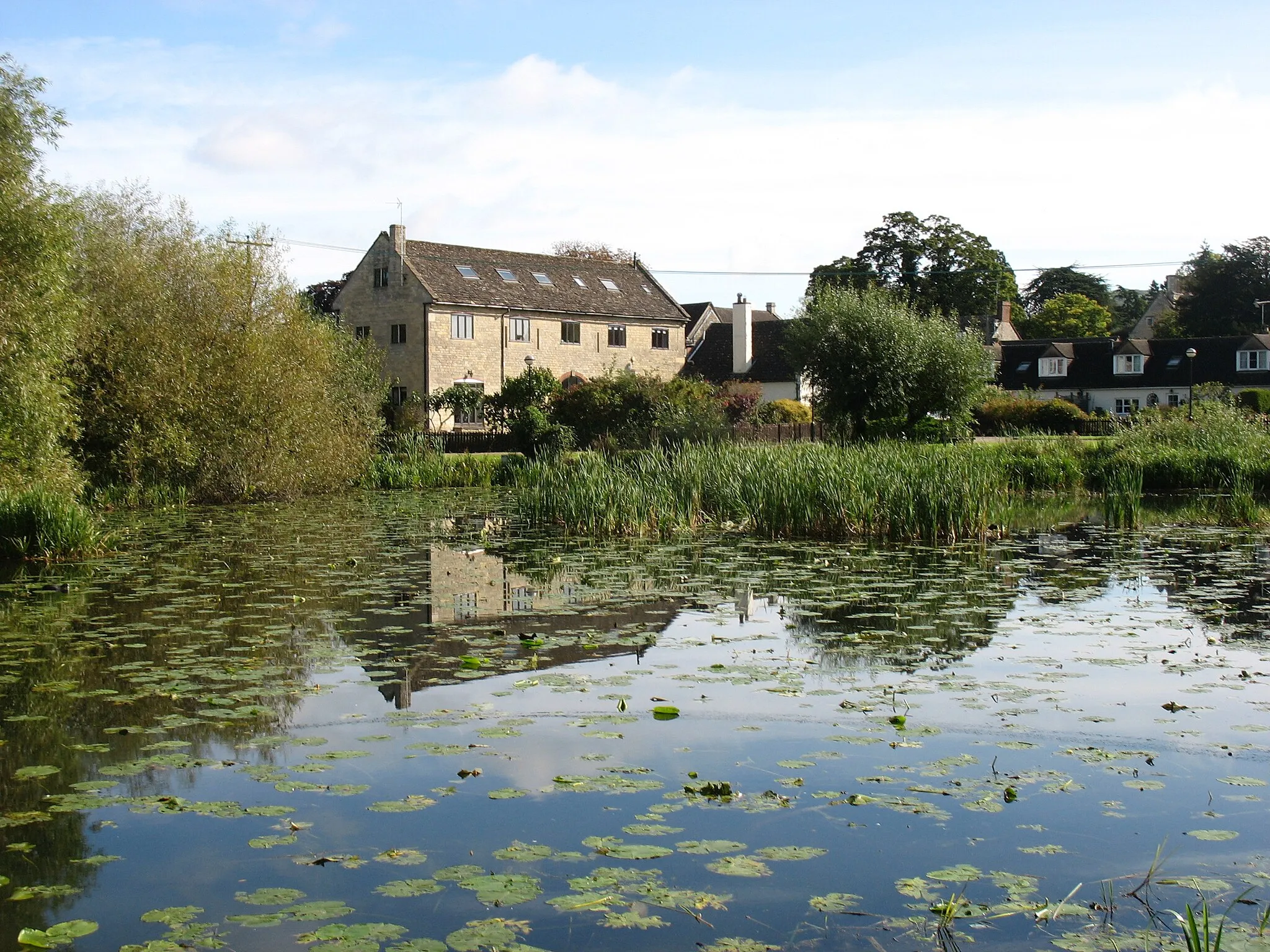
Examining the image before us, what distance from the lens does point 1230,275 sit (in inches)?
3071

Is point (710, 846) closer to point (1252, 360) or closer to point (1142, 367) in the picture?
point (1142, 367)

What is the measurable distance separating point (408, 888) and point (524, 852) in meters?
0.57

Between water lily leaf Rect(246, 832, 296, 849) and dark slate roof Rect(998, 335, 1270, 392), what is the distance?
66156mm

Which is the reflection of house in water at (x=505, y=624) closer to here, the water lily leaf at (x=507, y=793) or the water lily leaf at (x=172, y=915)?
the water lily leaf at (x=507, y=793)

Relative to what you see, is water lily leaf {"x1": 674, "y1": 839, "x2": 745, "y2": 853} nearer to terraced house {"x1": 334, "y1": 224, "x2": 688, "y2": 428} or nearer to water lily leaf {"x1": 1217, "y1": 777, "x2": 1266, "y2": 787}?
water lily leaf {"x1": 1217, "y1": 777, "x2": 1266, "y2": 787}

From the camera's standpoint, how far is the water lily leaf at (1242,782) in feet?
19.5

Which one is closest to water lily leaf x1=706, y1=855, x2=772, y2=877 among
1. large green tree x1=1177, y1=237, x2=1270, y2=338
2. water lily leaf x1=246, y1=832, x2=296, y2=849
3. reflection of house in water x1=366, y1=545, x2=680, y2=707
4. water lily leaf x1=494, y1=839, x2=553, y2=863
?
water lily leaf x1=494, y1=839, x2=553, y2=863

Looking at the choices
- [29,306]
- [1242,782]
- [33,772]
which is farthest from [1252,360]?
[33,772]

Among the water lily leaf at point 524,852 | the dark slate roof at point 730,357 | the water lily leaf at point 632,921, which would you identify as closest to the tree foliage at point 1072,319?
the dark slate roof at point 730,357

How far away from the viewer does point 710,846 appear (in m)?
5.16

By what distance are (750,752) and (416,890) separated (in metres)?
2.54

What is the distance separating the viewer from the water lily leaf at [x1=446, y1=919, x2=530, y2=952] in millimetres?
4250

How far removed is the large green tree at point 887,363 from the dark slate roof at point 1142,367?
2945 centimetres

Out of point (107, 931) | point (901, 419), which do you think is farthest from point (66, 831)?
point (901, 419)
